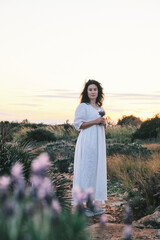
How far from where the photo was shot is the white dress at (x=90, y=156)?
5.91 metres

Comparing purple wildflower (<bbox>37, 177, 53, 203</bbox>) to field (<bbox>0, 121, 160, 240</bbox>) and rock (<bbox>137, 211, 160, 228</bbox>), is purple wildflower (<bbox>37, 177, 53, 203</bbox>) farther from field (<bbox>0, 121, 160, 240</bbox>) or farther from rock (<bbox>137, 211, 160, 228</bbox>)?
rock (<bbox>137, 211, 160, 228</bbox>)

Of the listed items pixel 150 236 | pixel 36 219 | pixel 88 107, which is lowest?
pixel 150 236

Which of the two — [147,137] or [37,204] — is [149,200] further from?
[147,137]

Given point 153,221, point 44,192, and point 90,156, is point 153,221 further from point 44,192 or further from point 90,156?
point 44,192

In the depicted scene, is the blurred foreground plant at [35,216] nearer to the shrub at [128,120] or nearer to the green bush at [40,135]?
the green bush at [40,135]

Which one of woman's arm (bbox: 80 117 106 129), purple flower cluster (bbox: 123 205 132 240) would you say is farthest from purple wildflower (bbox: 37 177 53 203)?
woman's arm (bbox: 80 117 106 129)

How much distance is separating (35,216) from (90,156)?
469cm

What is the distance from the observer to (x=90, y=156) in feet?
19.4

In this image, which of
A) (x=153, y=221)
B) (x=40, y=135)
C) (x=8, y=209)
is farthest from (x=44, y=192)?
(x=40, y=135)

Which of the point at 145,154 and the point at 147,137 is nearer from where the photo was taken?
the point at 145,154

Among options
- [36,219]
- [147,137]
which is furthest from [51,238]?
[147,137]

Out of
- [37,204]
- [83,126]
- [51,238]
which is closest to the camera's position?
[51,238]

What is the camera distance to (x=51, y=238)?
120 centimetres

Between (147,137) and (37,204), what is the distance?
1853 centimetres
